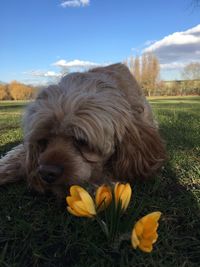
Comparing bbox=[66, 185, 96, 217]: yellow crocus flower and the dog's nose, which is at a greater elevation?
bbox=[66, 185, 96, 217]: yellow crocus flower

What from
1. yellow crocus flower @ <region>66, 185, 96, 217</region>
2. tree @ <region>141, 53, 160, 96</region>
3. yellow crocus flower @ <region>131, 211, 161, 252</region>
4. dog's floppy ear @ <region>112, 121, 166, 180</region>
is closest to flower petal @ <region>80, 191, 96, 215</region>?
yellow crocus flower @ <region>66, 185, 96, 217</region>

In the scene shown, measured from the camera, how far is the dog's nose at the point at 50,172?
2.72m

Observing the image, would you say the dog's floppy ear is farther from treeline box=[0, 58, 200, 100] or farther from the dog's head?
treeline box=[0, 58, 200, 100]

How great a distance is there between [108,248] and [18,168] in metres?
1.75

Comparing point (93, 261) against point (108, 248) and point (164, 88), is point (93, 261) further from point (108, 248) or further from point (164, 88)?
point (164, 88)

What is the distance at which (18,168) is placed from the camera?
144 inches

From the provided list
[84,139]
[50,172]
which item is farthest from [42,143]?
[50,172]

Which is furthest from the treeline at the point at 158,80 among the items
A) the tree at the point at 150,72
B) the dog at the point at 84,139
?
the dog at the point at 84,139

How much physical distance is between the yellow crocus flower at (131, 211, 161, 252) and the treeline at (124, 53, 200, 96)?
48880mm

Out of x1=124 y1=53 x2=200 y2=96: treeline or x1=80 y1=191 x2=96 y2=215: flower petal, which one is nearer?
x1=80 y1=191 x2=96 y2=215: flower petal

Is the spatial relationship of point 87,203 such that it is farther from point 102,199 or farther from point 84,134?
point 84,134

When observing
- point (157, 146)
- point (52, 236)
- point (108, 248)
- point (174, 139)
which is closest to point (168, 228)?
point (108, 248)

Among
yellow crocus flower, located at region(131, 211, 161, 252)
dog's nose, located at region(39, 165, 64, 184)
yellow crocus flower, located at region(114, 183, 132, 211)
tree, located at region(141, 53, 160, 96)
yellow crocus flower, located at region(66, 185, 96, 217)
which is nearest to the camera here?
yellow crocus flower, located at region(131, 211, 161, 252)

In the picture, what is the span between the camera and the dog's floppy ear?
3.27m
